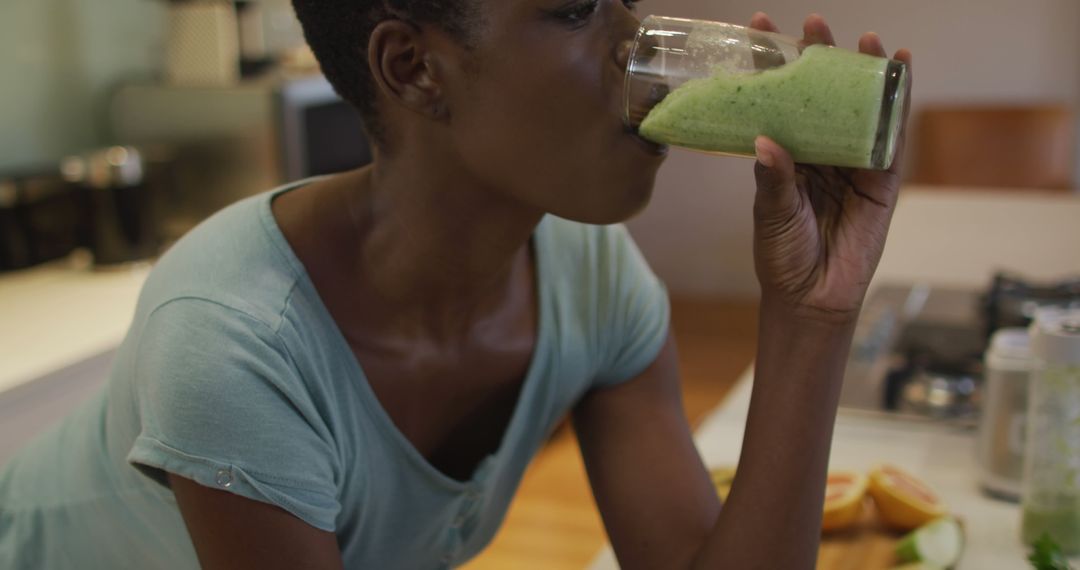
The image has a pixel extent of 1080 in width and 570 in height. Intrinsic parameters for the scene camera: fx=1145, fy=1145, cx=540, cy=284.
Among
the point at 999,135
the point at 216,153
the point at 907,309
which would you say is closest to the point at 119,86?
the point at 216,153

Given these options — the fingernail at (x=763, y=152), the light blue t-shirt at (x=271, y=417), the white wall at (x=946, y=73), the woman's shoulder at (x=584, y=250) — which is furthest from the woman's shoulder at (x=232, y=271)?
the white wall at (x=946, y=73)

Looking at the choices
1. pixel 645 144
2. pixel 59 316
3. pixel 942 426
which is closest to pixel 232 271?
pixel 645 144

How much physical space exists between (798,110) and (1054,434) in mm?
538

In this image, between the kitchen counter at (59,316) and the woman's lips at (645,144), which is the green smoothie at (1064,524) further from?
the kitchen counter at (59,316)

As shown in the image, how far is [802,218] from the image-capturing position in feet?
2.97

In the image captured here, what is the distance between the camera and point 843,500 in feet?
3.85

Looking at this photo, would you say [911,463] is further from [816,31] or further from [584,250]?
[816,31]

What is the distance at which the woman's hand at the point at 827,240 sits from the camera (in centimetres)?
91

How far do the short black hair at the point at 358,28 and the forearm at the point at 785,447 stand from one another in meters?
0.35

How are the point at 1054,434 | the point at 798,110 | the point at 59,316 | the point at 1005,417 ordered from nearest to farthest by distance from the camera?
the point at 798,110 → the point at 1054,434 → the point at 1005,417 → the point at 59,316

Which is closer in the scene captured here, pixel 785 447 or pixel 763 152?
pixel 763 152

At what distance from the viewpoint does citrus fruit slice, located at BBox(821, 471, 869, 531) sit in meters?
1.16

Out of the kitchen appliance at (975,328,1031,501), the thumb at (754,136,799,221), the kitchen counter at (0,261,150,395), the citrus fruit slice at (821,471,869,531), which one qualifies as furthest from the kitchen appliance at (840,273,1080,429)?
the kitchen counter at (0,261,150,395)

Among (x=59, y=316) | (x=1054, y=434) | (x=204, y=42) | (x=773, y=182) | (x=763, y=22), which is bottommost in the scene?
(x=59, y=316)
